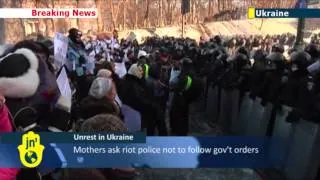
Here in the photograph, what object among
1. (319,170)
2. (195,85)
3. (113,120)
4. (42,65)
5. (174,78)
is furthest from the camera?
(174,78)

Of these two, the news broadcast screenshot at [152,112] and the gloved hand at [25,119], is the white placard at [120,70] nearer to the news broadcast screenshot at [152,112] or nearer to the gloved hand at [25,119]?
the news broadcast screenshot at [152,112]

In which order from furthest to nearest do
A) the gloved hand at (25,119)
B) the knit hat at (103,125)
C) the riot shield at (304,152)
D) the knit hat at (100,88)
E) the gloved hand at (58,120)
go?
the riot shield at (304,152), the knit hat at (100,88), the gloved hand at (58,120), the gloved hand at (25,119), the knit hat at (103,125)

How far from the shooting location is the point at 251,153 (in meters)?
3.93

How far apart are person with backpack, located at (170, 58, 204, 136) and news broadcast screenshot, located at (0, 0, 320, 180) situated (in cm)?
2

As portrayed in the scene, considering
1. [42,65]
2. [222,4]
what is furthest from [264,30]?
[42,65]

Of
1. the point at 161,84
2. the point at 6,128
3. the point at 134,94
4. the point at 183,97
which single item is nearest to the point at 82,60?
the point at 134,94

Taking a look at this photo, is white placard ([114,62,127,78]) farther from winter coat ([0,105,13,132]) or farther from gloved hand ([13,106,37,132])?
winter coat ([0,105,13,132])

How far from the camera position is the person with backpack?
10.3 meters

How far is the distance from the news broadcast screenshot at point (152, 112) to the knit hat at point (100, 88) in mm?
11

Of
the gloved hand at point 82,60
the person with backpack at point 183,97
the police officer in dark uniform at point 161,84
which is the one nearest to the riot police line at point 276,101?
the person with backpack at point 183,97

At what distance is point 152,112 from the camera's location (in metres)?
8.90

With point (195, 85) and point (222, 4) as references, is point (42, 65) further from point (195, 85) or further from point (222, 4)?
point (222, 4)

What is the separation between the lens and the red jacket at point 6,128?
11.6 ft

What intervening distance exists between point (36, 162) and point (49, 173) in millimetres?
177
